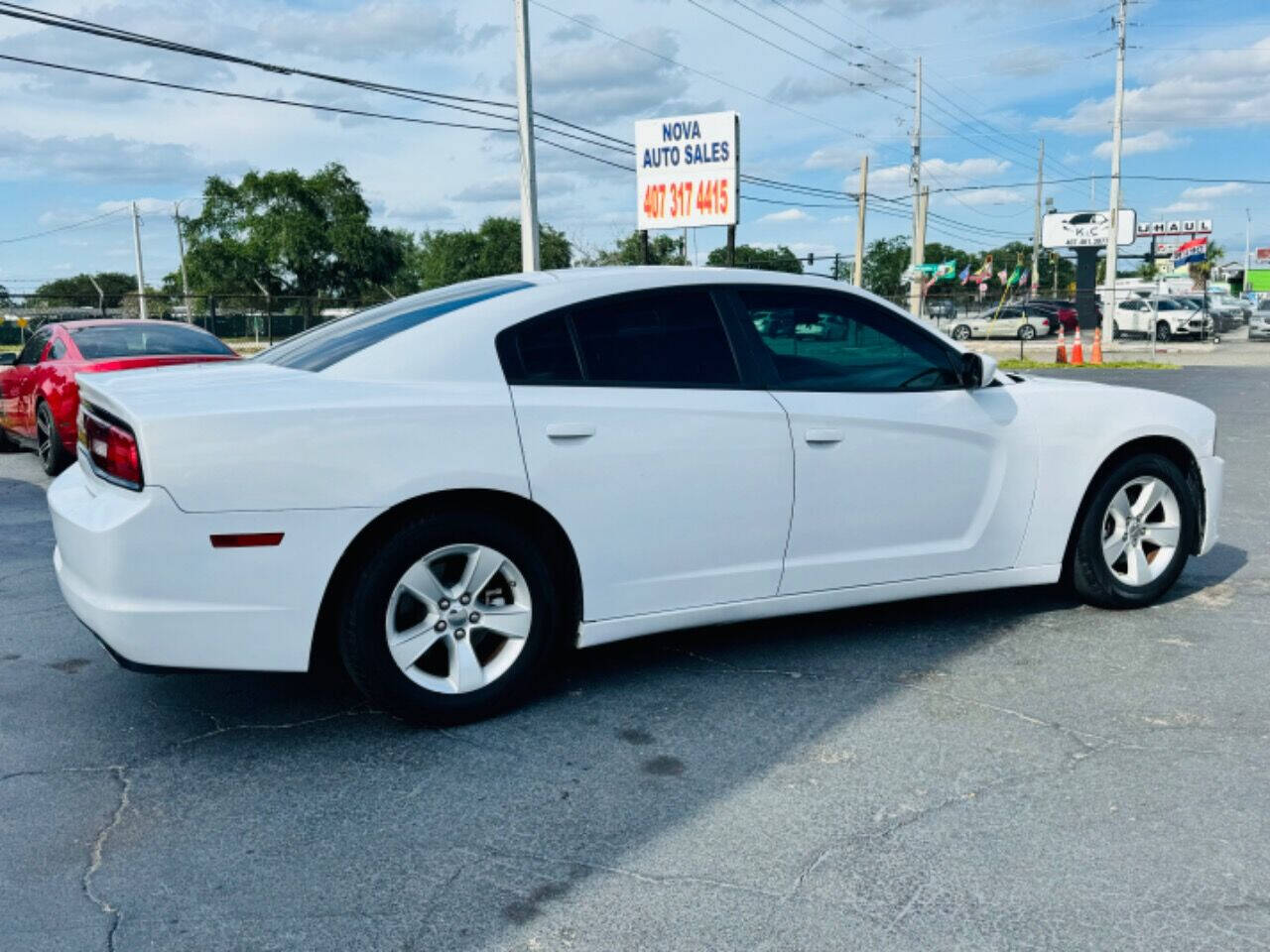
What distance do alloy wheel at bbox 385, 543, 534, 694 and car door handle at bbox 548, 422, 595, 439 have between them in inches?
17.8

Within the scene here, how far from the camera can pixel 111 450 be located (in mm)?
3488

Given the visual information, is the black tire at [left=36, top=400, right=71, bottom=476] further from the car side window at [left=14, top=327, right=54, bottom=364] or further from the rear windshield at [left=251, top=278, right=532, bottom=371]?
the rear windshield at [left=251, top=278, right=532, bottom=371]

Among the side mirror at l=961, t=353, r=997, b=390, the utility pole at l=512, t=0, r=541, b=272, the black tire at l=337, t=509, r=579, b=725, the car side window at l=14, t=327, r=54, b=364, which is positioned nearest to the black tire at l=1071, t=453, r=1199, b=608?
the side mirror at l=961, t=353, r=997, b=390

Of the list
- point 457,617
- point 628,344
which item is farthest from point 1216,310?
point 457,617

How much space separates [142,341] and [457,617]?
6.89 meters

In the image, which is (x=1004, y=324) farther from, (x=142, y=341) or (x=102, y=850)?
(x=102, y=850)

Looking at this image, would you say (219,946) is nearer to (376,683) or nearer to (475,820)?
(475,820)

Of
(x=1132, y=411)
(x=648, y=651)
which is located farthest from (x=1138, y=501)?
(x=648, y=651)

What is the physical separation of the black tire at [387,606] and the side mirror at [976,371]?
196 centimetres

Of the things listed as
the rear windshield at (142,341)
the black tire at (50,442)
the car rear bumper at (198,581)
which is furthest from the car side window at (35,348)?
the car rear bumper at (198,581)

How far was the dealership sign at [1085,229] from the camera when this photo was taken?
4362cm

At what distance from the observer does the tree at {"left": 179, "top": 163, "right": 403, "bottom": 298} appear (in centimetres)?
6762

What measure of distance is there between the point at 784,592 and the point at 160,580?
87.5 inches

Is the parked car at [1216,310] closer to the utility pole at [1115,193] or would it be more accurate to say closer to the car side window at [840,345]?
the utility pole at [1115,193]
